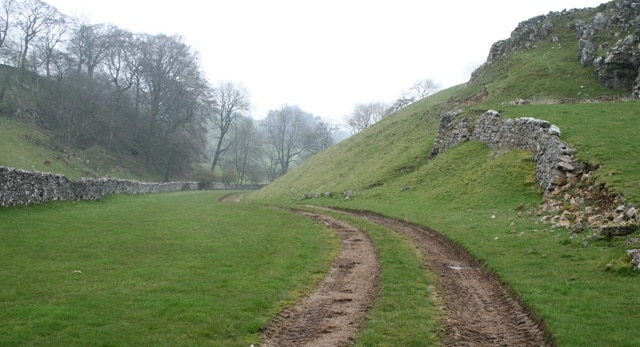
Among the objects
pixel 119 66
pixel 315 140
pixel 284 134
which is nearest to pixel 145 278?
pixel 119 66

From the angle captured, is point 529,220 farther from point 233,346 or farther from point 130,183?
point 130,183

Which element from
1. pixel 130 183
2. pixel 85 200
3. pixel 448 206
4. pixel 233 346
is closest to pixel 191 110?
pixel 130 183

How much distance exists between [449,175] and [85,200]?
26548mm

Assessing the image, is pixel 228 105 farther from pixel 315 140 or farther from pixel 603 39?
pixel 603 39

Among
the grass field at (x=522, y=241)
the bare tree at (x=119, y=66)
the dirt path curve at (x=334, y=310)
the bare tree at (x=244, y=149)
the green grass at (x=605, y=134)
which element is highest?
the bare tree at (x=119, y=66)

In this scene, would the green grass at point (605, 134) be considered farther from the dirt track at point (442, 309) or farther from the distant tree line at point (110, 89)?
the distant tree line at point (110, 89)

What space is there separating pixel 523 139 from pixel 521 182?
5269 millimetres

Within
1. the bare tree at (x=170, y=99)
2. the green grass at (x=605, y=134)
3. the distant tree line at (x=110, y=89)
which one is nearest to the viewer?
the green grass at (x=605, y=134)

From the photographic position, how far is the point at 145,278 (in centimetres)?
1139

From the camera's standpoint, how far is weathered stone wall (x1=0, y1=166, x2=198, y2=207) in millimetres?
21639

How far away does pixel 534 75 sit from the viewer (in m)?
44.7

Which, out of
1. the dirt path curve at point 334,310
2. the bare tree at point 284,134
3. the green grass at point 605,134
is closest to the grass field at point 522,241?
the green grass at point 605,134

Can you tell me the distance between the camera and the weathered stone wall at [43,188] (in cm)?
2164

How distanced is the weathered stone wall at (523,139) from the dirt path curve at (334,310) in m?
12.7
